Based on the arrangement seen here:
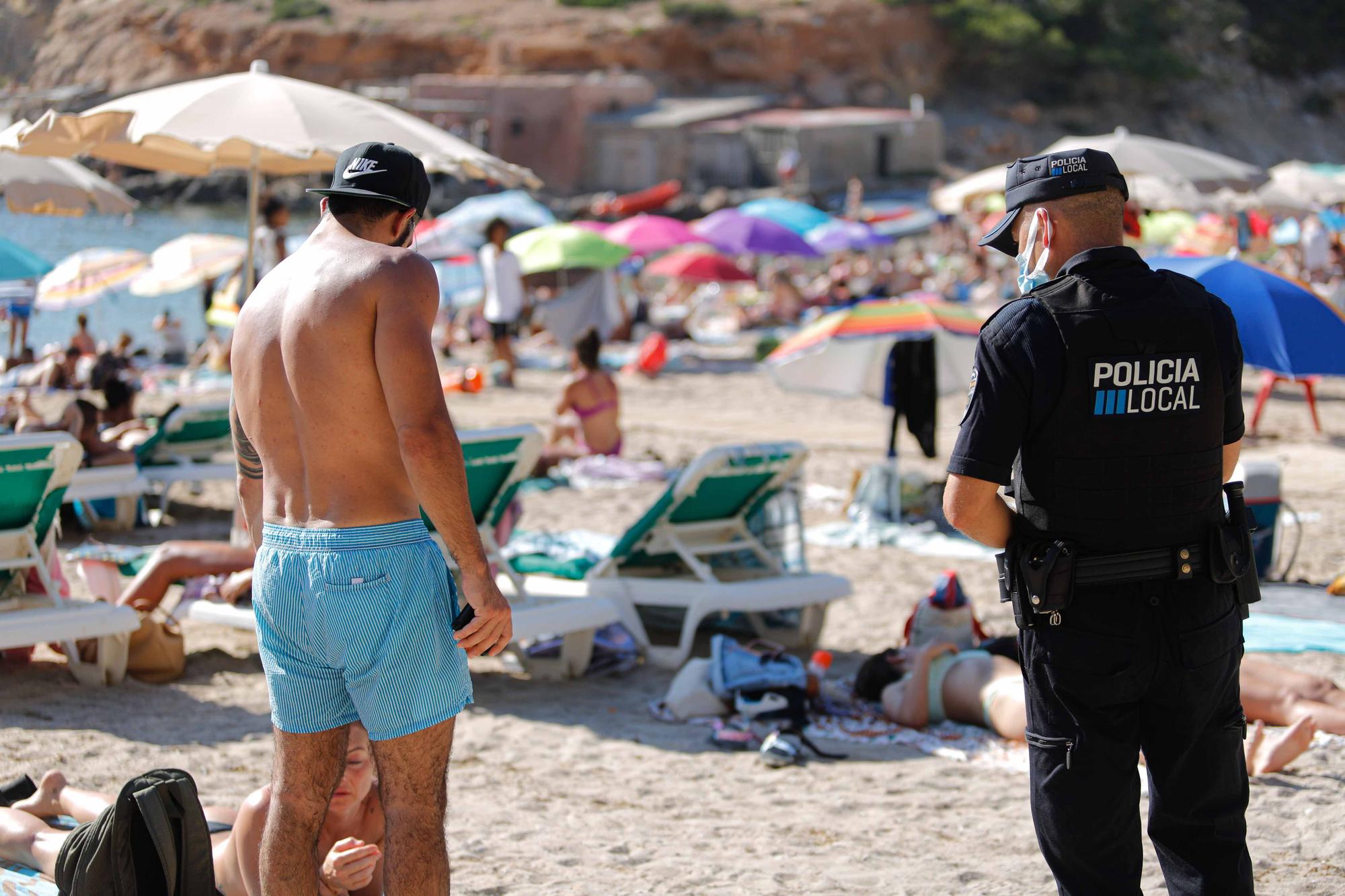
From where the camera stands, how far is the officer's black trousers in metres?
2.37

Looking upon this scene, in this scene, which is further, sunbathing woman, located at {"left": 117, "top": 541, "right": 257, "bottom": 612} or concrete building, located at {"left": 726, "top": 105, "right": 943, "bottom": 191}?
concrete building, located at {"left": 726, "top": 105, "right": 943, "bottom": 191}

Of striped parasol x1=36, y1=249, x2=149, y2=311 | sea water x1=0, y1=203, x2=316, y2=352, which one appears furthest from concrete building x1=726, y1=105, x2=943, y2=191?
striped parasol x1=36, y1=249, x2=149, y2=311

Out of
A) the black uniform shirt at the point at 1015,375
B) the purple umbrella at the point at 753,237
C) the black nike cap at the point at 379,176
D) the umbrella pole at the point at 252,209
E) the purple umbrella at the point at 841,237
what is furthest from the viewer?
the purple umbrella at the point at 841,237

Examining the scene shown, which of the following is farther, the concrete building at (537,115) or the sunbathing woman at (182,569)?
the concrete building at (537,115)

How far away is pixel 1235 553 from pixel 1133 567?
0.20 m

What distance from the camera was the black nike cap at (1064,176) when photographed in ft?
8.03

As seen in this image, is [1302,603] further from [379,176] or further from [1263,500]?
[379,176]

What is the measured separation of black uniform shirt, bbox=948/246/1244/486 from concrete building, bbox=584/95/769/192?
1844 inches

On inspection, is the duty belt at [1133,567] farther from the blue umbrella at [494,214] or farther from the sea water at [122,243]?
the blue umbrella at [494,214]

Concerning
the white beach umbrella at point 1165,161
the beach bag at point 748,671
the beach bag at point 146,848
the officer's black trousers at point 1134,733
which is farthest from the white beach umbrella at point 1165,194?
the beach bag at point 146,848

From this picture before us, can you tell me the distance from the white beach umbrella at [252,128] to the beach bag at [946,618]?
2504 millimetres

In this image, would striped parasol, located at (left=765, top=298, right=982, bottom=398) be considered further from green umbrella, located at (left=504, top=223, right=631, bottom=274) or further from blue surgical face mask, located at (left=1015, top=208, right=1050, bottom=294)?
green umbrella, located at (left=504, top=223, right=631, bottom=274)

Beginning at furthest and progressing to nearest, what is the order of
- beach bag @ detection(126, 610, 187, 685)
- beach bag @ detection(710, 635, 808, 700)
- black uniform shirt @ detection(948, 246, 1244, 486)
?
beach bag @ detection(126, 610, 187, 685) → beach bag @ detection(710, 635, 808, 700) → black uniform shirt @ detection(948, 246, 1244, 486)

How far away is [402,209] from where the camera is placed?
261 centimetres
